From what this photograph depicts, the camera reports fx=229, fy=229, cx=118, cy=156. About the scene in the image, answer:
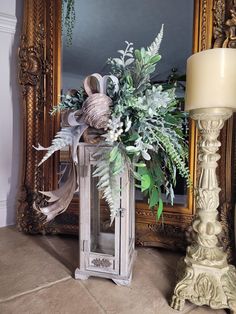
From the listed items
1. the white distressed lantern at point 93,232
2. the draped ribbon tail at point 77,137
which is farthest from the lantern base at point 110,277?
the draped ribbon tail at point 77,137

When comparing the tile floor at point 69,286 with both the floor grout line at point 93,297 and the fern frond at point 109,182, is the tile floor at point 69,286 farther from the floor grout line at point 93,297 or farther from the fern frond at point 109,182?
the fern frond at point 109,182

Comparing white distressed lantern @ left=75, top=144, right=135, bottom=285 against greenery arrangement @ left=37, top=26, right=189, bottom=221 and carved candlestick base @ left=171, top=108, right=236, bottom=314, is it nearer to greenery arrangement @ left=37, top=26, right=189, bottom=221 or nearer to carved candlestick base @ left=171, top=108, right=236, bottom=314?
greenery arrangement @ left=37, top=26, right=189, bottom=221

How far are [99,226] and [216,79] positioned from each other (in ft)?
Answer: 2.20

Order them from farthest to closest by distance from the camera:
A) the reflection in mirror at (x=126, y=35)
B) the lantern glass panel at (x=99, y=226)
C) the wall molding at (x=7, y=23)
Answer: the wall molding at (x=7, y=23) < the reflection in mirror at (x=126, y=35) < the lantern glass panel at (x=99, y=226)

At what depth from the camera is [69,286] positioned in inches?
32.6

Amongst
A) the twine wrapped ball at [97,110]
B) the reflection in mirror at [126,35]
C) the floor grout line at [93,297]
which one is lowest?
the floor grout line at [93,297]

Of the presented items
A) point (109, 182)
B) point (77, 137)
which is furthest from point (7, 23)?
point (109, 182)

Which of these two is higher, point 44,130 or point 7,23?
point 7,23

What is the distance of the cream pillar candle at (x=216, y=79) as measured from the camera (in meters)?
0.67

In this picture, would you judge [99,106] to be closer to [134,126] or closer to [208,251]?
[134,126]

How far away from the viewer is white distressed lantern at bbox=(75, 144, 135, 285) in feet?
2.69

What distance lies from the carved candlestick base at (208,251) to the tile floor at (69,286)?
5 centimetres

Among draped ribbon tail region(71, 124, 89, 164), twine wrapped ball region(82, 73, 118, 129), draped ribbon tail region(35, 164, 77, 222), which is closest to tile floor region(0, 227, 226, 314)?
draped ribbon tail region(35, 164, 77, 222)

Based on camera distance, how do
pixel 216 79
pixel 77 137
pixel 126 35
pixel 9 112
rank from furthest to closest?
1. pixel 9 112
2. pixel 126 35
3. pixel 77 137
4. pixel 216 79
